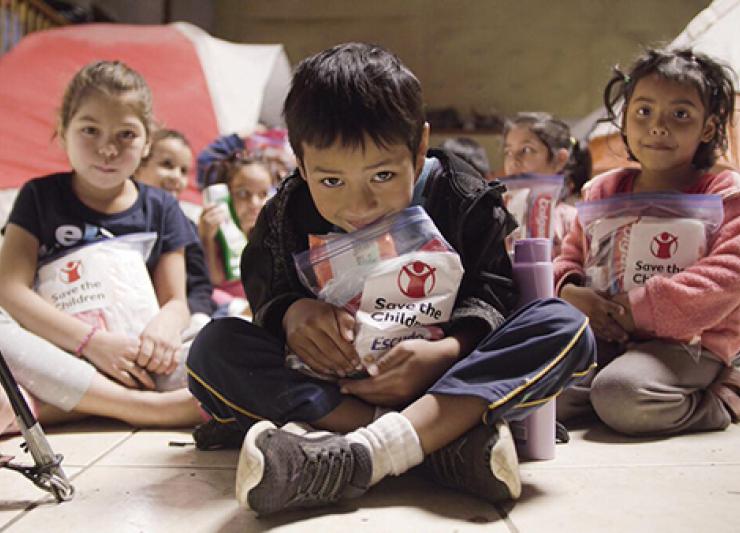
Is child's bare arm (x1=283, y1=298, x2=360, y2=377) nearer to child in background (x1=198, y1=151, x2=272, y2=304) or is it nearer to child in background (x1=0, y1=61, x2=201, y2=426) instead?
child in background (x1=0, y1=61, x2=201, y2=426)

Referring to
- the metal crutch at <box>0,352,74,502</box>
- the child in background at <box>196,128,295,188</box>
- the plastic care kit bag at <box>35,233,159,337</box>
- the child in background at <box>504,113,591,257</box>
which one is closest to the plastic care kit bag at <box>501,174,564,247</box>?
the child in background at <box>504,113,591,257</box>

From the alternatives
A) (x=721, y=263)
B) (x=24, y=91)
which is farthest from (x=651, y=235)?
(x=24, y=91)

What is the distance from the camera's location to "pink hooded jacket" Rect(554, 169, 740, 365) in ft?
3.10

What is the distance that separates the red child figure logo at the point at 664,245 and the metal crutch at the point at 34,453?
2.58ft

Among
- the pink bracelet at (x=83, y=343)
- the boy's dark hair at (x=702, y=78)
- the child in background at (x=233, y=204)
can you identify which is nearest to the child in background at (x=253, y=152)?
the child in background at (x=233, y=204)

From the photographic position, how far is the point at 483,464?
2.23 ft

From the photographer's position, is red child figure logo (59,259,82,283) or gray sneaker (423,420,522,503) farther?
red child figure logo (59,259,82,283)

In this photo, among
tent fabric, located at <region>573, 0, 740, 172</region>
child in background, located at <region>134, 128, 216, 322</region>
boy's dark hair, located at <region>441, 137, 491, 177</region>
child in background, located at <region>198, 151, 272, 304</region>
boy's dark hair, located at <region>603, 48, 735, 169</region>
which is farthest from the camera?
boy's dark hair, located at <region>441, 137, 491, 177</region>

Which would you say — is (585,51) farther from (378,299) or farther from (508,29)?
(378,299)

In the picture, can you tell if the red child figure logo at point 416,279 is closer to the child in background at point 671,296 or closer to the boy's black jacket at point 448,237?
the boy's black jacket at point 448,237

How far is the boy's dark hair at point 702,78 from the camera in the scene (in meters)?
1.05

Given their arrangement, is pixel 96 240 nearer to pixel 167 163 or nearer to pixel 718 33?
pixel 167 163

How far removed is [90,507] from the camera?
68cm

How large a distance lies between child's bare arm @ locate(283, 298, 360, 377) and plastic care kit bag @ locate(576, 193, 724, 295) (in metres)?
0.45
